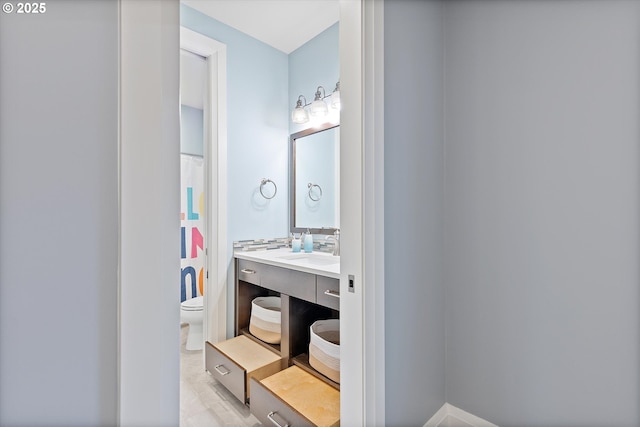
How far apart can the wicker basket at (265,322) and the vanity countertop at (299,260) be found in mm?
330

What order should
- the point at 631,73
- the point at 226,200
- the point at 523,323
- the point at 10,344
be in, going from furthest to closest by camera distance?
1. the point at 226,200
2. the point at 523,323
3. the point at 631,73
4. the point at 10,344

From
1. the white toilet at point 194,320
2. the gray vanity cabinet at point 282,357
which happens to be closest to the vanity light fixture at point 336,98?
the gray vanity cabinet at point 282,357

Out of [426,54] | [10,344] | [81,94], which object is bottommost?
[10,344]

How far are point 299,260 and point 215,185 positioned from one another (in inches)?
30.8

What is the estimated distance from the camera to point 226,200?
7.33 ft

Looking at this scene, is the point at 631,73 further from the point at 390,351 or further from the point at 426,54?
the point at 390,351

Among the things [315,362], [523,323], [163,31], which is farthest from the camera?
[315,362]

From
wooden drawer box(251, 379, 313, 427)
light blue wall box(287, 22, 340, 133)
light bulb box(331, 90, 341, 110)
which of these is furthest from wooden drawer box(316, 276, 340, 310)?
light blue wall box(287, 22, 340, 133)

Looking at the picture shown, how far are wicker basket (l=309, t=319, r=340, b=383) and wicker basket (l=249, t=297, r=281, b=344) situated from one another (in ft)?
1.03

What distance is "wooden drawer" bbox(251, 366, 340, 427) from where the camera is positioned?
50.8 inches

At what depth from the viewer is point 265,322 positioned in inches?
79.7

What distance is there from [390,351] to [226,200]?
1521mm

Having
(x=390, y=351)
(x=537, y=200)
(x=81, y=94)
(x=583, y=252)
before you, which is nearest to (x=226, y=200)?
(x=390, y=351)

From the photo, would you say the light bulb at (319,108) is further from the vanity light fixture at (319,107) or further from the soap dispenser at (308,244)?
the soap dispenser at (308,244)
